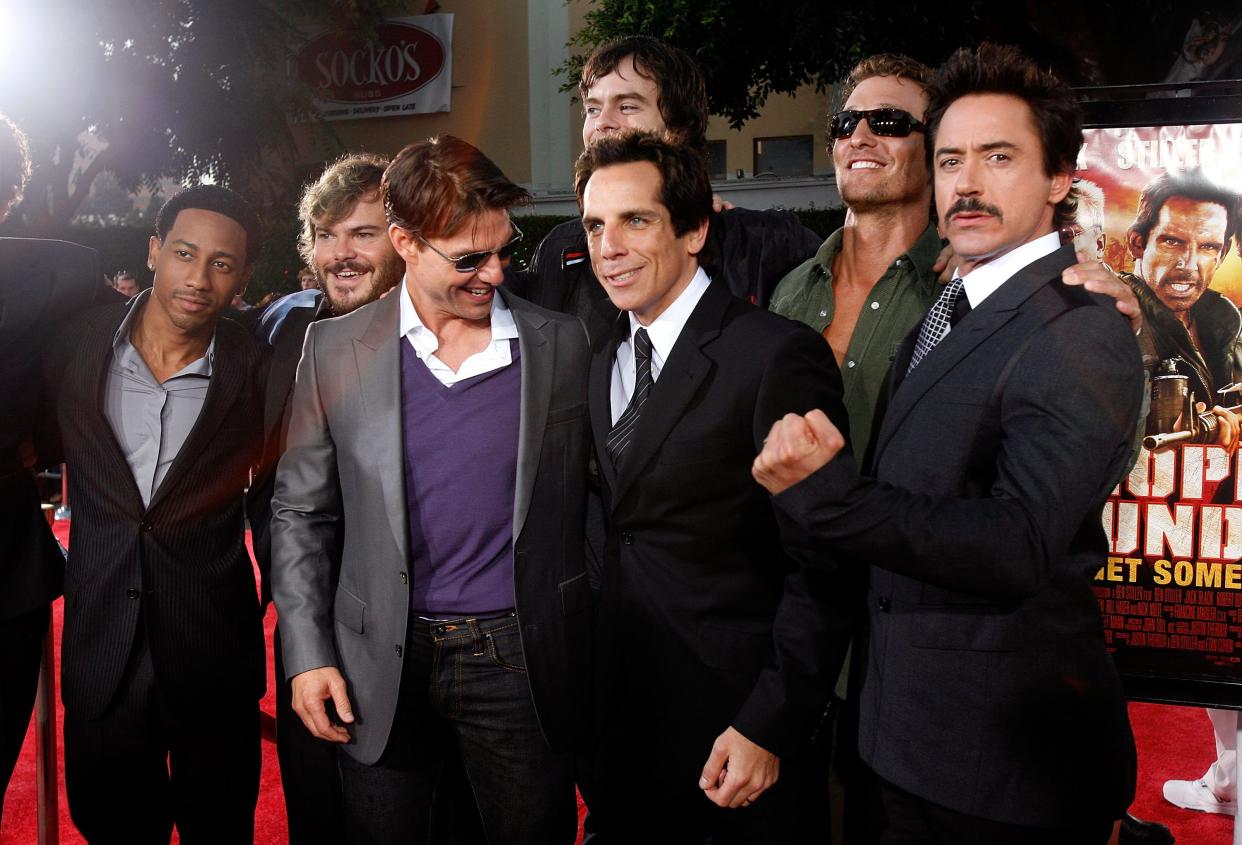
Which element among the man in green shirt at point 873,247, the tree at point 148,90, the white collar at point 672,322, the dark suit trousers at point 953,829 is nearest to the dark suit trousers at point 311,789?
the white collar at point 672,322

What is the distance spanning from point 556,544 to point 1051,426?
1061 millimetres

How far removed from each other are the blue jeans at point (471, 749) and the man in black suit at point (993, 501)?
2.41 ft

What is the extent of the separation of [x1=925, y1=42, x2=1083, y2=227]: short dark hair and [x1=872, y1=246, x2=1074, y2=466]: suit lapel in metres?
0.19

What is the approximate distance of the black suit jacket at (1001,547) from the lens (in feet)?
5.16

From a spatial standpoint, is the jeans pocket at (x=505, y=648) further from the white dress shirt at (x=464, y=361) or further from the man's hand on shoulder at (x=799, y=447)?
the man's hand on shoulder at (x=799, y=447)

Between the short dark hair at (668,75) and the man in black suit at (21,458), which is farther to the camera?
the short dark hair at (668,75)

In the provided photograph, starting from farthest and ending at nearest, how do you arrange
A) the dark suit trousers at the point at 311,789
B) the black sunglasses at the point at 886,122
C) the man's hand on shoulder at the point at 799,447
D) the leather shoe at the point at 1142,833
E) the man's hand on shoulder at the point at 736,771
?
the leather shoe at the point at 1142,833 < the black sunglasses at the point at 886,122 < the dark suit trousers at the point at 311,789 < the man's hand on shoulder at the point at 736,771 < the man's hand on shoulder at the point at 799,447

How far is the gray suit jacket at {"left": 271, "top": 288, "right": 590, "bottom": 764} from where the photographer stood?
85.3 inches

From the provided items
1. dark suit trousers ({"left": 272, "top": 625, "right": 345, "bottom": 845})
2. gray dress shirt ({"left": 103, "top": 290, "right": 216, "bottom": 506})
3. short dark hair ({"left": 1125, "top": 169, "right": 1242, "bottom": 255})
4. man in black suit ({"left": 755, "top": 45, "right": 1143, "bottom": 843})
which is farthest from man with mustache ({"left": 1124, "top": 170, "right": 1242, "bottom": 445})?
gray dress shirt ({"left": 103, "top": 290, "right": 216, "bottom": 506})

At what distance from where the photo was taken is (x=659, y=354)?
7.01 feet

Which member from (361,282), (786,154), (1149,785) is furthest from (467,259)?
(786,154)

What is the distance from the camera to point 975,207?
1.84 metres

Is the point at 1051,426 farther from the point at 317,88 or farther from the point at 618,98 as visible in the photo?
the point at 317,88

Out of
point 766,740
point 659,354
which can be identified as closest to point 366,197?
point 659,354
